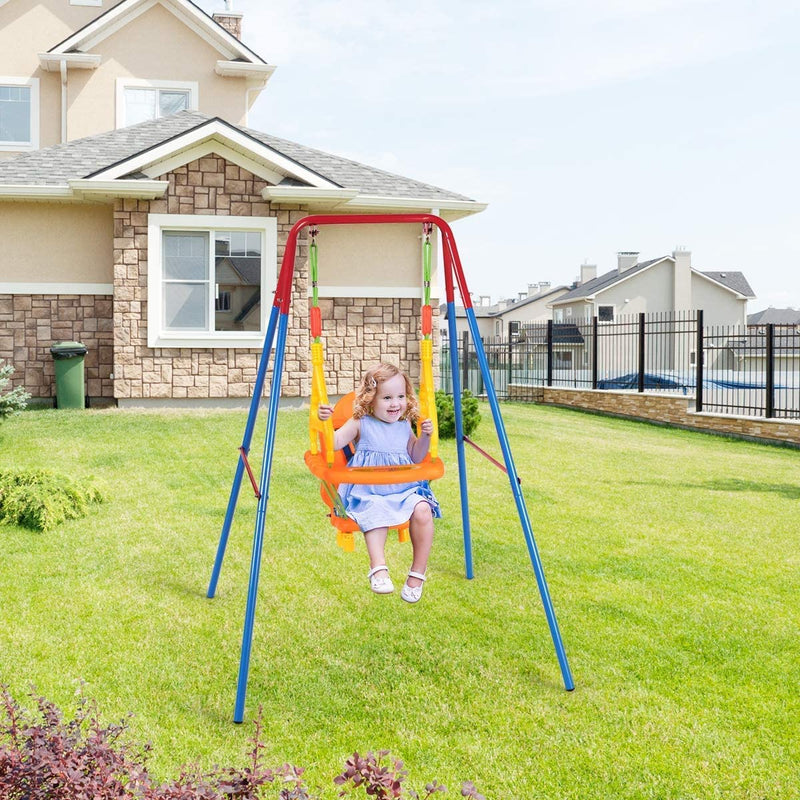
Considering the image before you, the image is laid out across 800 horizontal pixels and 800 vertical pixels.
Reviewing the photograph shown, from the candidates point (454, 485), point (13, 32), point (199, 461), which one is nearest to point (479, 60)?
point (454, 485)

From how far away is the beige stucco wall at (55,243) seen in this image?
14.5 metres

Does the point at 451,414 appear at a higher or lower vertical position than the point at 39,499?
higher

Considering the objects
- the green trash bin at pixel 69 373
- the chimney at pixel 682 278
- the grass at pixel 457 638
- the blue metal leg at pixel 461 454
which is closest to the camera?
the grass at pixel 457 638

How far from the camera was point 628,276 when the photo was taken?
161 feet

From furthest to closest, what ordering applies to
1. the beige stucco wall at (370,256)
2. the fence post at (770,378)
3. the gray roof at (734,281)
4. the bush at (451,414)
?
the gray roof at (734,281), the fence post at (770,378), the beige stucco wall at (370,256), the bush at (451,414)

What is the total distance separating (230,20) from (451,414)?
14.0 meters

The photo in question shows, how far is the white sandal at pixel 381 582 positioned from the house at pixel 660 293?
45047 millimetres

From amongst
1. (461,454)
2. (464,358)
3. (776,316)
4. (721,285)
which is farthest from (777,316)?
(461,454)

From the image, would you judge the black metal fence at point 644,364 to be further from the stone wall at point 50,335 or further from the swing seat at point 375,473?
the swing seat at point 375,473

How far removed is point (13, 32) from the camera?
1903cm

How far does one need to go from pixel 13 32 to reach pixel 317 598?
17.9 m

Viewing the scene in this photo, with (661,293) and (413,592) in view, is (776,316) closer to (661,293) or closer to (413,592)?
(661,293)

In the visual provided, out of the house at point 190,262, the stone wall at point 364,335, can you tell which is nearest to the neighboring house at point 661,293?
the stone wall at point 364,335

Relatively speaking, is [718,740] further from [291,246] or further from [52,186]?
Result: [52,186]
